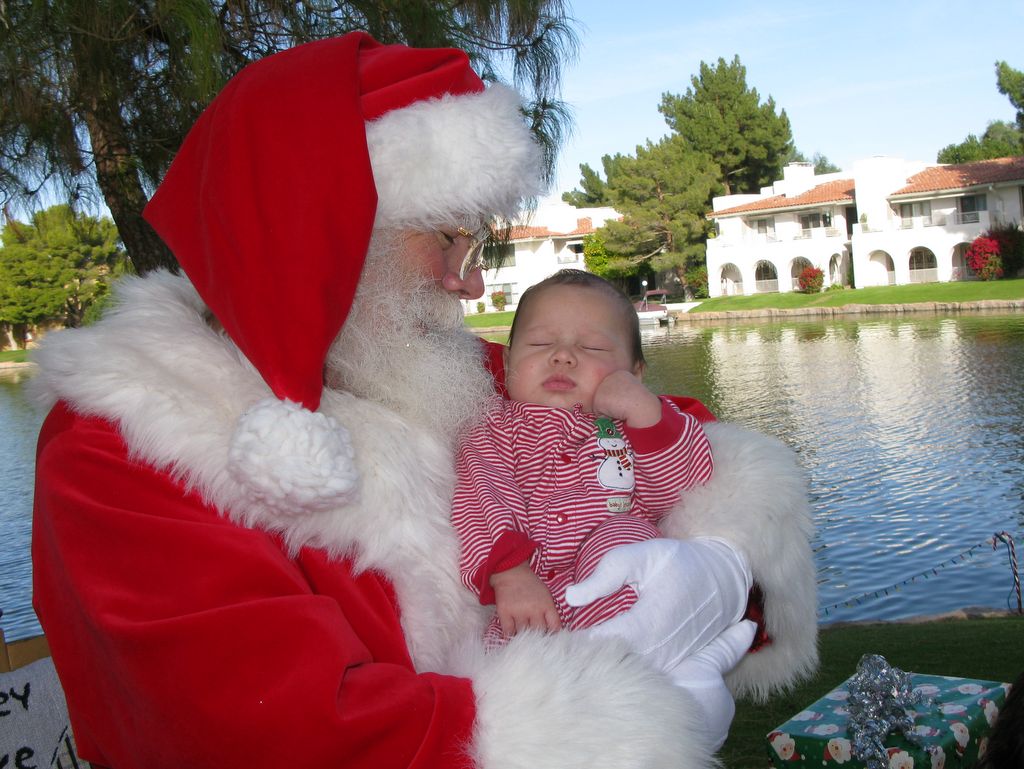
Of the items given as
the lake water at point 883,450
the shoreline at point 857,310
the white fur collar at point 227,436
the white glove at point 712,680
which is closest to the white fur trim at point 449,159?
the white fur collar at point 227,436

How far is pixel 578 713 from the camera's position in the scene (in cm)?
137

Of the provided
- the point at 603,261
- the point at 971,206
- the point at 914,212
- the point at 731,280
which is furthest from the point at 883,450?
the point at 603,261

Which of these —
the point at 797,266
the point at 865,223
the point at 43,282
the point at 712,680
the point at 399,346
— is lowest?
the point at 712,680

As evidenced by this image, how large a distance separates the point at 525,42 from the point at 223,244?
137 inches

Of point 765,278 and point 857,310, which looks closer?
point 857,310

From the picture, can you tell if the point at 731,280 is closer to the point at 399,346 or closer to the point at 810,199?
the point at 810,199

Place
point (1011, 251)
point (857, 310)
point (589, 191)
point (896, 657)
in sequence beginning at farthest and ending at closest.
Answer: point (589, 191) < point (1011, 251) < point (857, 310) < point (896, 657)

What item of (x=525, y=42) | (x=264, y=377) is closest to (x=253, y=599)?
(x=264, y=377)

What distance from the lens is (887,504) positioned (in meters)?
8.09

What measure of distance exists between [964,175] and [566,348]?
39098mm

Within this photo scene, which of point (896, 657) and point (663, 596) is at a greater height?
point (663, 596)

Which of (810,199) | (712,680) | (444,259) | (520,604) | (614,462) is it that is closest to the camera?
(712,680)

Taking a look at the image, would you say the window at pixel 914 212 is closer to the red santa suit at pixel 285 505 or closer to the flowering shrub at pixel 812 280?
the flowering shrub at pixel 812 280

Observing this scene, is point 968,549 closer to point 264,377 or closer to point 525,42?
point 525,42
